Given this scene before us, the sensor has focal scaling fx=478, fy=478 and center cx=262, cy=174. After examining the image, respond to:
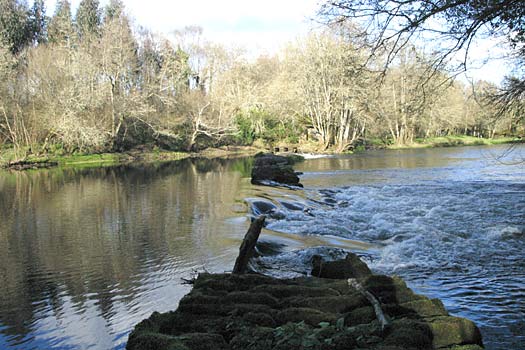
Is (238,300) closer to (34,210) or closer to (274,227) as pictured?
(274,227)

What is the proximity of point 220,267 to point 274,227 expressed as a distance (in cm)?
365

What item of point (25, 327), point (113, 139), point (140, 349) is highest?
point (113, 139)

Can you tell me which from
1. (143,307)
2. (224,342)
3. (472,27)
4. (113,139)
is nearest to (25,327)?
(143,307)

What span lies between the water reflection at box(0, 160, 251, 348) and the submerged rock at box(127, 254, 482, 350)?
5.80ft

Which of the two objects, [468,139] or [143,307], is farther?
[468,139]

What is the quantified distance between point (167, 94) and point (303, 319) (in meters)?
46.2

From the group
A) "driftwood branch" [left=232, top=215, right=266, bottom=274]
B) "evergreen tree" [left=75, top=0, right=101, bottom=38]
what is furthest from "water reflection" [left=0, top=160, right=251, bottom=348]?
"evergreen tree" [left=75, top=0, right=101, bottom=38]

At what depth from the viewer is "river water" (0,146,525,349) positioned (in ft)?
22.9

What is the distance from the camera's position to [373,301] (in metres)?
4.96

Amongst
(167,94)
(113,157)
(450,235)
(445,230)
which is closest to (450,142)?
(167,94)

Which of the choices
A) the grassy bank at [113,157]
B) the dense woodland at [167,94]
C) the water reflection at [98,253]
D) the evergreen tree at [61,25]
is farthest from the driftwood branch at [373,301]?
the evergreen tree at [61,25]

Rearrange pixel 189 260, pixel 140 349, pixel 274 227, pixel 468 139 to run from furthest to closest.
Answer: pixel 468 139 < pixel 274 227 < pixel 189 260 < pixel 140 349

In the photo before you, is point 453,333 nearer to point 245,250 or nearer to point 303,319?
point 303,319

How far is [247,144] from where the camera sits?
182 feet
